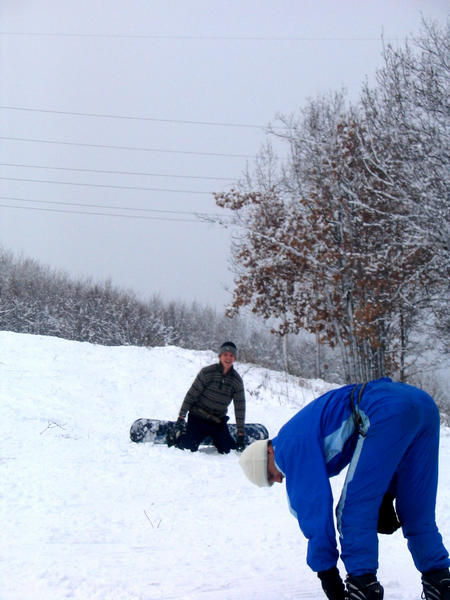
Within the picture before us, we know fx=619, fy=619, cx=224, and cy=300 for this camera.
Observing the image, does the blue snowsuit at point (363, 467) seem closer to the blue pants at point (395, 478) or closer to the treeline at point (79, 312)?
the blue pants at point (395, 478)

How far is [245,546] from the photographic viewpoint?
4.65 meters

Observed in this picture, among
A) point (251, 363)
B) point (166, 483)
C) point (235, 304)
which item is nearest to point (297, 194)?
point (235, 304)

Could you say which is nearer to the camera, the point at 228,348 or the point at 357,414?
the point at 357,414

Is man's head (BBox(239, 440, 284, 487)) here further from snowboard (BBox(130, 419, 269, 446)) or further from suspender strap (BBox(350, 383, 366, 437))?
snowboard (BBox(130, 419, 269, 446))

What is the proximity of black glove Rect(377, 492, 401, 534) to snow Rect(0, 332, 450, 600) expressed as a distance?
43.9 inches

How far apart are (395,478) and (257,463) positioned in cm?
60

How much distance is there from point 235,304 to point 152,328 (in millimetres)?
29633

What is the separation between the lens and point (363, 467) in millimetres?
2482

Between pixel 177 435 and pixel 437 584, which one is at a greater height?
pixel 437 584

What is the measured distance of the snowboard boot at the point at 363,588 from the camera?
2326mm

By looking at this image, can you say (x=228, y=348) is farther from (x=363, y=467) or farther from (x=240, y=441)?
(x=363, y=467)

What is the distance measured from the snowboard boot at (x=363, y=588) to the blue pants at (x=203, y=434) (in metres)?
5.83

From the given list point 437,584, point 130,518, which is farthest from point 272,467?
point 130,518

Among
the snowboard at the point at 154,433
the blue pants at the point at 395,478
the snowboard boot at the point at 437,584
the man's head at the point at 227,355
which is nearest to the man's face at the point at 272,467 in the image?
the blue pants at the point at 395,478
